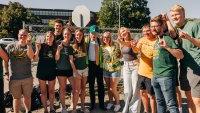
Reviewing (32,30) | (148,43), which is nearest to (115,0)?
(32,30)

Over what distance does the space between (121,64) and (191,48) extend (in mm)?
2998

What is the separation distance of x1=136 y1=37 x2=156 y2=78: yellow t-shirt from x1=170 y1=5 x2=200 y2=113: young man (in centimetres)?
130

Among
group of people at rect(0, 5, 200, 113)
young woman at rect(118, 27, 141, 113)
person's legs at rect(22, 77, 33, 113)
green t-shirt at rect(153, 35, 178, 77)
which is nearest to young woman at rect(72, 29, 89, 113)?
group of people at rect(0, 5, 200, 113)

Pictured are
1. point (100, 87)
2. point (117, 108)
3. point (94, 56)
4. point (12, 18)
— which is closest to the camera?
point (94, 56)

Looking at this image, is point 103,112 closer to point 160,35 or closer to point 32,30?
point 160,35

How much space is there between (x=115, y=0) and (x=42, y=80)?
82.0 meters

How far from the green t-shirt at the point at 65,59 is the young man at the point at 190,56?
287 centimetres

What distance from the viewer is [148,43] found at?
26.9 ft

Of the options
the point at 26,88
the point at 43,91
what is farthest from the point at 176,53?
the point at 43,91

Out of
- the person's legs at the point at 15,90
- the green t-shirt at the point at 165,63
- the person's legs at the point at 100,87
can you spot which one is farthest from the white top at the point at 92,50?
the green t-shirt at the point at 165,63

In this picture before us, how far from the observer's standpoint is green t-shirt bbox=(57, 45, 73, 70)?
8961 millimetres

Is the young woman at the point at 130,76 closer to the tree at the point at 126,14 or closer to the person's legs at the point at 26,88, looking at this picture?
the person's legs at the point at 26,88

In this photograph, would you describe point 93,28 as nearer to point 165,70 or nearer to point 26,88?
point 26,88

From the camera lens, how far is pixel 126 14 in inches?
3329
